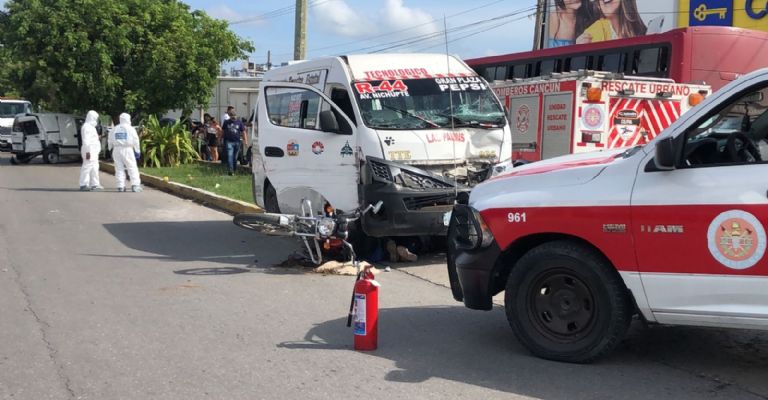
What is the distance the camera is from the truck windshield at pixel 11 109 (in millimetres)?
34781

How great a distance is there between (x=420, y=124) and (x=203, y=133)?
59.7 ft

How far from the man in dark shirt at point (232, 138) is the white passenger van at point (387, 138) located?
10.1 m

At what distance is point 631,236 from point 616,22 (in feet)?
108

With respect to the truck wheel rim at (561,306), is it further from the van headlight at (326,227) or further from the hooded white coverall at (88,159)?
the hooded white coverall at (88,159)

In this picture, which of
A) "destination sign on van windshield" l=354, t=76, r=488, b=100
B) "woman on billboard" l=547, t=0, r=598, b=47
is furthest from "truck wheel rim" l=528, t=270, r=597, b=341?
"woman on billboard" l=547, t=0, r=598, b=47

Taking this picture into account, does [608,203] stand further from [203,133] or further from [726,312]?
[203,133]

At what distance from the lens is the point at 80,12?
24625mm

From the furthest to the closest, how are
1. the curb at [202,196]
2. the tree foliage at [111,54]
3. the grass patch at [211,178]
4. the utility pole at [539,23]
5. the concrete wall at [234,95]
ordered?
1. the concrete wall at [234,95]
2. the tree foliage at [111,54]
3. the utility pole at [539,23]
4. the grass patch at [211,178]
5. the curb at [202,196]

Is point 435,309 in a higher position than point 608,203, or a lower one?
lower

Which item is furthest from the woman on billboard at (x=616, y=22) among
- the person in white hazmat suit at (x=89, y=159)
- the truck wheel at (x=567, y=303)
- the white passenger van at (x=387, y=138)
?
the truck wheel at (x=567, y=303)

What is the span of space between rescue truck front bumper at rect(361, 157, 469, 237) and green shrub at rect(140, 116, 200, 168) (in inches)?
637

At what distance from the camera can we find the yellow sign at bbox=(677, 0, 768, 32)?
26891 millimetres

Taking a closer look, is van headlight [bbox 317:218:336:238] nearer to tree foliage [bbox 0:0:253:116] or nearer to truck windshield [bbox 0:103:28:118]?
tree foliage [bbox 0:0:253:116]

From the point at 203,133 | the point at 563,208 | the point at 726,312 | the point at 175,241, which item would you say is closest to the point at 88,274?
the point at 175,241
